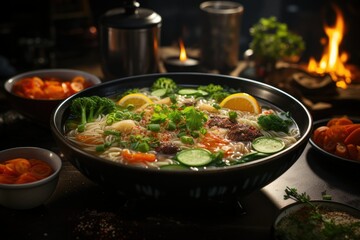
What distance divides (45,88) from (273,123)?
6.71 feet

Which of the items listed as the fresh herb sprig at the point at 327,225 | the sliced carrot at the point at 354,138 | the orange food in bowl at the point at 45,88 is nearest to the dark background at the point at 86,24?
the orange food in bowl at the point at 45,88

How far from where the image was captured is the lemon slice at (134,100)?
3.63 meters

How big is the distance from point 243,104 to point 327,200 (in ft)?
3.43

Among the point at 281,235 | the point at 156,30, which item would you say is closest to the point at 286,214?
the point at 281,235

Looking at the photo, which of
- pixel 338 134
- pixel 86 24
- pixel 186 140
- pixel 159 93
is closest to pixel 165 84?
pixel 159 93

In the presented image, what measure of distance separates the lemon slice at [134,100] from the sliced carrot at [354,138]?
59.1 inches

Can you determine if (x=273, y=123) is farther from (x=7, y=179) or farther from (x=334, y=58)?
(x=334, y=58)

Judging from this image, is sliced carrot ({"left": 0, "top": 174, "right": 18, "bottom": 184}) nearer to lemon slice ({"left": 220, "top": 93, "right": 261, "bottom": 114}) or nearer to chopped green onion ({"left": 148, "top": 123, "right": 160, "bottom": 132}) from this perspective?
chopped green onion ({"left": 148, "top": 123, "right": 160, "bottom": 132})

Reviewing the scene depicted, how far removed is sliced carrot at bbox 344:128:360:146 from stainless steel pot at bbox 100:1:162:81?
7.40ft

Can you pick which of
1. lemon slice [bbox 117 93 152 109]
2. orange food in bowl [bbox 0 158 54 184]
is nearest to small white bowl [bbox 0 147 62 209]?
orange food in bowl [bbox 0 158 54 184]

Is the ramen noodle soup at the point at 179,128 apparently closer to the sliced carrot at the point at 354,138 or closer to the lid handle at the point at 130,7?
the sliced carrot at the point at 354,138

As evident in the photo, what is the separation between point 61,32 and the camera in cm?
761

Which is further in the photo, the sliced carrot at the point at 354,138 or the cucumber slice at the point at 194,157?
the sliced carrot at the point at 354,138

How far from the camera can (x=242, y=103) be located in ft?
11.8
